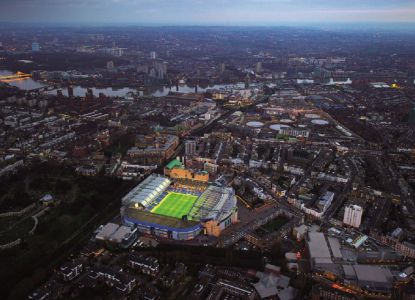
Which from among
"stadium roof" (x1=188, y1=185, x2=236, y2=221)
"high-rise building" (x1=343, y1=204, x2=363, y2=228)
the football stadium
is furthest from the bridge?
"high-rise building" (x1=343, y1=204, x2=363, y2=228)

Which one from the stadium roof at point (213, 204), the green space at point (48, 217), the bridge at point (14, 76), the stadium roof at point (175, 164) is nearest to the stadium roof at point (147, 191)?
the green space at point (48, 217)

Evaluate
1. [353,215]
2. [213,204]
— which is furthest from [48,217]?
[353,215]

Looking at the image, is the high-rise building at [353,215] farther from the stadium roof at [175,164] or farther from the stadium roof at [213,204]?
the stadium roof at [175,164]

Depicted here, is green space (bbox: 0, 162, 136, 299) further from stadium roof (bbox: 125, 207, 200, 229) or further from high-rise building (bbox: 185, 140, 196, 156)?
high-rise building (bbox: 185, 140, 196, 156)

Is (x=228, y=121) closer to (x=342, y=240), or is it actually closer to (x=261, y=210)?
(x=261, y=210)

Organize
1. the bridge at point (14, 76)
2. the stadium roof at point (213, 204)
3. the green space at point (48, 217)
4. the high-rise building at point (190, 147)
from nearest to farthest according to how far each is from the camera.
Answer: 1. the green space at point (48, 217)
2. the stadium roof at point (213, 204)
3. the high-rise building at point (190, 147)
4. the bridge at point (14, 76)

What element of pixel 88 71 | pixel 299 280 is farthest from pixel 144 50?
pixel 299 280
